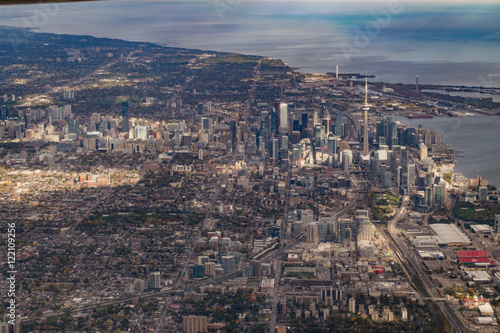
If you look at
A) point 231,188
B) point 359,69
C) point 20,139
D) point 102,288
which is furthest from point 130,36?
point 102,288

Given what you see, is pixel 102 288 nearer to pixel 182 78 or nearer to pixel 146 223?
pixel 146 223

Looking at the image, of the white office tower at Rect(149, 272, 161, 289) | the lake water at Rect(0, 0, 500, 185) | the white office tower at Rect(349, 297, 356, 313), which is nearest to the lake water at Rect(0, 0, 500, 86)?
the lake water at Rect(0, 0, 500, 185)

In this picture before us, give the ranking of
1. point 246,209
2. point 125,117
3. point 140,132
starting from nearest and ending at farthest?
point 246,209 < point 140,132 < point 125,117

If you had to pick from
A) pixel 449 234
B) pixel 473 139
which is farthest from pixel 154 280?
pixel 473 139

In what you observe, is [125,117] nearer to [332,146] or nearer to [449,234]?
[332,146]

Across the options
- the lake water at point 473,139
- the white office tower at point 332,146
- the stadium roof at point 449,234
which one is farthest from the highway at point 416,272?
the white office tower at point 332,146

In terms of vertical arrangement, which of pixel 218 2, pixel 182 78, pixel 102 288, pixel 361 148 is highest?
pixel 218 2

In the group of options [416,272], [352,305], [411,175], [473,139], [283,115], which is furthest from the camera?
[283,115]
